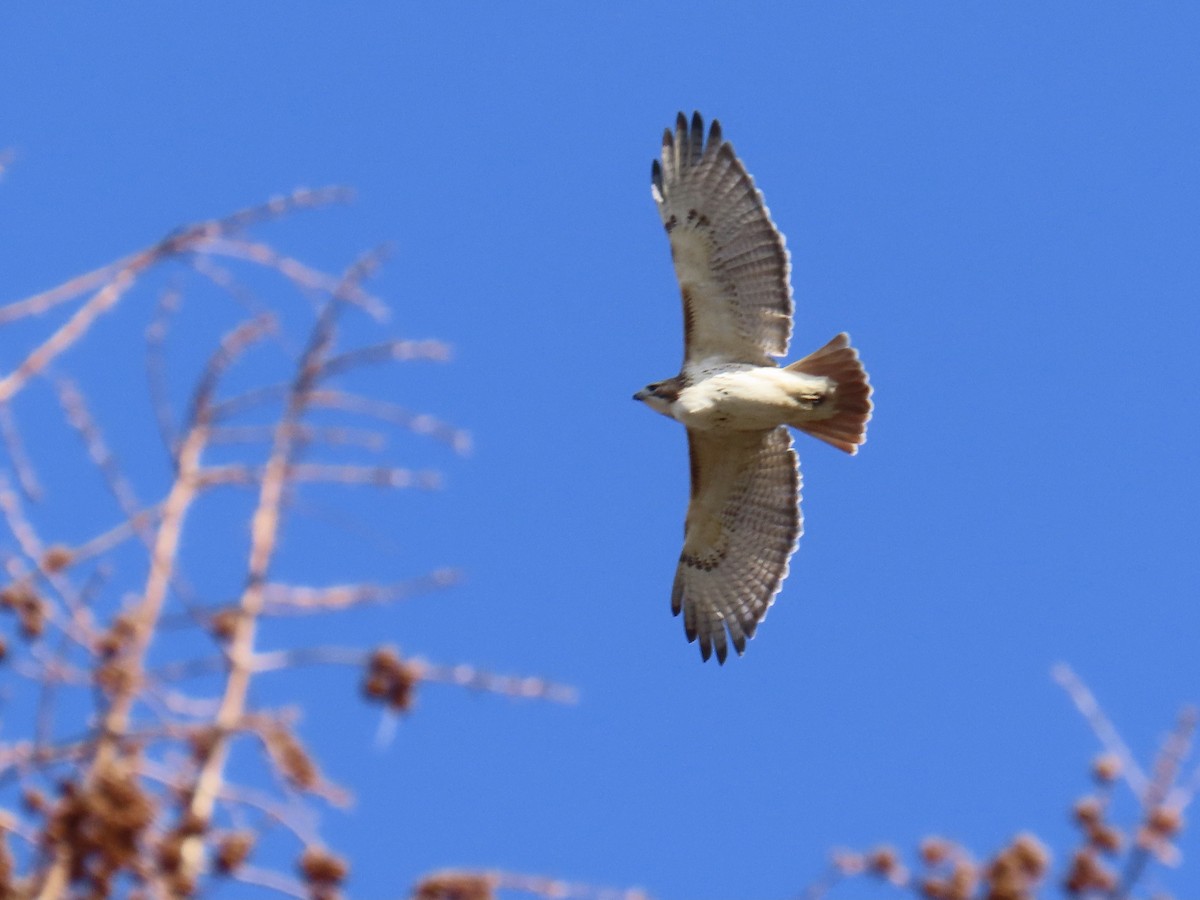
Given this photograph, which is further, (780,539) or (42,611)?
(780,539)

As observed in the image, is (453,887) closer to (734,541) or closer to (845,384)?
(845,384)

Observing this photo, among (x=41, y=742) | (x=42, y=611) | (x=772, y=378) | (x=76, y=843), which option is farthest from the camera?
(x=772, y=378)

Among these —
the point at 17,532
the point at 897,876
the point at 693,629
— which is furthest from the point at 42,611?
the point at 693,629

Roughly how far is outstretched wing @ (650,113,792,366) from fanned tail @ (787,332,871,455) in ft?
0.77

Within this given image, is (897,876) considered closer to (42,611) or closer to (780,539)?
(42,611)

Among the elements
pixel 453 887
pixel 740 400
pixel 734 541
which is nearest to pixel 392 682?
pixel 453 887

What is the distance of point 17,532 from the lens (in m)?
3.18

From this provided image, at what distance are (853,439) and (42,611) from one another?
17.3 ft

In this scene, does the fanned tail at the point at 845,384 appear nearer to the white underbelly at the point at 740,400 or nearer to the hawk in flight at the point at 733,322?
the hawk in flight at the point at 733,322

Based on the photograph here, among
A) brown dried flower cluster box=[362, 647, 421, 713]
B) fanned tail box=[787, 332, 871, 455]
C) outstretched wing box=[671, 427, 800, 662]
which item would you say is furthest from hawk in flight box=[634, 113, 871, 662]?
brown dried flower cluster box=[362, 647, 421, 713]

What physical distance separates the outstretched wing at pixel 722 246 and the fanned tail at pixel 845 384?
23 centimetres

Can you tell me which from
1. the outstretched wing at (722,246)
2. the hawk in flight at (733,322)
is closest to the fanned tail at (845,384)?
the hawk in flight at (733,322)

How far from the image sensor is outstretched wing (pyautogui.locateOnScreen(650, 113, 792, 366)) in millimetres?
7848

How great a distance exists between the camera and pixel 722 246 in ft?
25.8
